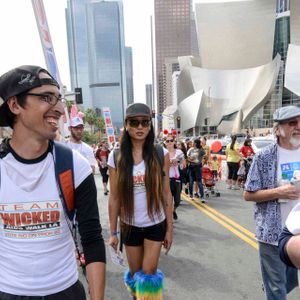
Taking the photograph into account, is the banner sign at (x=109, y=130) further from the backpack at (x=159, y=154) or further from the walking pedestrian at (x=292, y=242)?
the walking pedestrian at (x=292, y=242)

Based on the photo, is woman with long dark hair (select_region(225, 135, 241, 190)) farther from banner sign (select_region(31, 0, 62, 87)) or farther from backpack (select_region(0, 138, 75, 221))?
backpack (select_region(0, 138, 75, 221))

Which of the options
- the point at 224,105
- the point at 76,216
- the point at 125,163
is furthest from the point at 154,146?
the point at 224,105

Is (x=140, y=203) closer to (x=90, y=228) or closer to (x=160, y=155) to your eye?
(x=160, y=155)

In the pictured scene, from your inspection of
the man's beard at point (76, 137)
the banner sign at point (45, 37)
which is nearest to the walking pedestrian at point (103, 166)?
the banner sign at point (45, 37)

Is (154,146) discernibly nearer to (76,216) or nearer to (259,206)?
(259,206)

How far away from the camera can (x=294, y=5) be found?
185 feet

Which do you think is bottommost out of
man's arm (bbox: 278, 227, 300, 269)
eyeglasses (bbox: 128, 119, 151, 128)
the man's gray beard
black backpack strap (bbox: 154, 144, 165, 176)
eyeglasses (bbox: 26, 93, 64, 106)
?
black backpack strap (bbox: 154, 144, 165, 176)

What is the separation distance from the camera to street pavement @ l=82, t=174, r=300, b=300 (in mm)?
3125

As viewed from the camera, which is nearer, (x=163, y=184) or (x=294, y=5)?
(x=163, y=184)

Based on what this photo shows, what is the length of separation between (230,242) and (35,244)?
3.86 metres

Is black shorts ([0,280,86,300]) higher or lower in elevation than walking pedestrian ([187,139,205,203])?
higher

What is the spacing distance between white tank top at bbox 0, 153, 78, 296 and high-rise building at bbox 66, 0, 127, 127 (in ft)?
454

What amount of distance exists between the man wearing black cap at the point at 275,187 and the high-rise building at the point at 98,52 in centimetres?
13771

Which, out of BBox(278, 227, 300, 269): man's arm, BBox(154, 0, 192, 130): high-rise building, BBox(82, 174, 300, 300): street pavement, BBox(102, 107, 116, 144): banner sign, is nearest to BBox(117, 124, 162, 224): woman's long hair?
BBox(82, 174, 300, 300): street pavement
